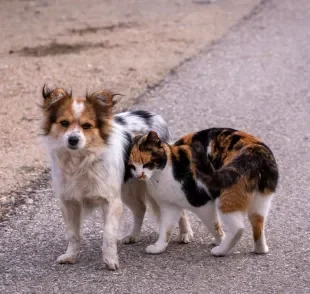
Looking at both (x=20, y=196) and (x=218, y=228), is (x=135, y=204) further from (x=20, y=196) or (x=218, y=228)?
(x=20, y=196)

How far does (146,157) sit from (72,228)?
76 centimetres

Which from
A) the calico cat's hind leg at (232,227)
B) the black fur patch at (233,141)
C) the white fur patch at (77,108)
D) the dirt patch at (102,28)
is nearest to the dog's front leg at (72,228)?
the white fur patch at (77,108)

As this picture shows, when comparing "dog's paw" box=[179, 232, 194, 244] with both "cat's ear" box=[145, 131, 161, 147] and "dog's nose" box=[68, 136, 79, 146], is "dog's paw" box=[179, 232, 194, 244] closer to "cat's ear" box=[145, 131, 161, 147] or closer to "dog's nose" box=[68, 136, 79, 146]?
"cat's ear" box=[145, 131, 161, 147]

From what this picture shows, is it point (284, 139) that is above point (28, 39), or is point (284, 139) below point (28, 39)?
below

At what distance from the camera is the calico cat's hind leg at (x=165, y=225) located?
6.50 m

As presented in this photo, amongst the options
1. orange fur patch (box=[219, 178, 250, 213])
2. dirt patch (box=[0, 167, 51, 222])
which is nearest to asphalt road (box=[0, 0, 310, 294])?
dirt patch (box=[0, 167, 51, 222])

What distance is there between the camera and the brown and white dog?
6160mm

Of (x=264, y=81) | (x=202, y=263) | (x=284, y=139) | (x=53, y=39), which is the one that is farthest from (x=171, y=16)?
(x=202, y=263)

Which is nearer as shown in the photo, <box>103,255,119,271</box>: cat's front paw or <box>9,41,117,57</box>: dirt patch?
<box>103,255,119,271</box>: cat's front paw

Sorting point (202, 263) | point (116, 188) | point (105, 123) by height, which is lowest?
point (202, 263)

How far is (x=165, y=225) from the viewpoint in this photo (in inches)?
257

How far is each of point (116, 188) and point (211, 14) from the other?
1044 centimetres

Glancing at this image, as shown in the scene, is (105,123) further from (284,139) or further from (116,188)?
(284,139)

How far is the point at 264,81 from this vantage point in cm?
1203
